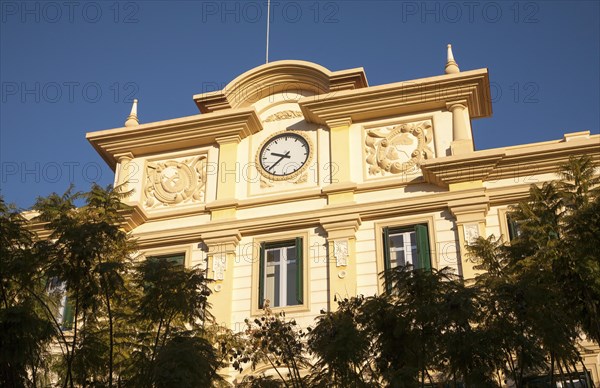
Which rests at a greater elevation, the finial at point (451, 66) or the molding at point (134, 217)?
the finial at point (451, 66)

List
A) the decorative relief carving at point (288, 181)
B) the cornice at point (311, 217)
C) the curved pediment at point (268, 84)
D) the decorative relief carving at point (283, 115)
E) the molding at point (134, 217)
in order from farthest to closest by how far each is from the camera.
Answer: the decorative relief carving at point (283, 115) < the curved pediment at point (268, 84) < the decorative relief carving at point (288, 181) < the molding at point (134, 217) < the cornice at point (311, 217)

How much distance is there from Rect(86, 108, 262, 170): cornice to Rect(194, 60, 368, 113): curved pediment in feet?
2.66

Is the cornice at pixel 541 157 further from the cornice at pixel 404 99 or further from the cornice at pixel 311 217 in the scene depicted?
the cornice at pixel 404 99

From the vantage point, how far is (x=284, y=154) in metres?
20.4

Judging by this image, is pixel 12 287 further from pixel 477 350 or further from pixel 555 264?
pixel 555 264

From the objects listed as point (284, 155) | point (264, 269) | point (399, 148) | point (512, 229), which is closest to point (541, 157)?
point (512, 229)

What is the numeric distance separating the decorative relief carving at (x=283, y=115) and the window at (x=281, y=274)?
3878mm

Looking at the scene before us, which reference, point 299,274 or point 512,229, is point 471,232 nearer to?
point 512,229

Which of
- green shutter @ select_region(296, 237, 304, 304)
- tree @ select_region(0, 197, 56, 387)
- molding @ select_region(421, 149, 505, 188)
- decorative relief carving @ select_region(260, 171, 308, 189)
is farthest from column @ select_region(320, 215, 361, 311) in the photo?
tree @ select_region(0, 197, 56, 387)

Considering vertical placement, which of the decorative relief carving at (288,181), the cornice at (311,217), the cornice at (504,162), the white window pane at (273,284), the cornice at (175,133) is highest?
the cornice at (175,133)

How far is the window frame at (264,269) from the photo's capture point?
1786 cm

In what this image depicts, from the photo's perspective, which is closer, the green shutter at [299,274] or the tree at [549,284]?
the tree at [549,284]

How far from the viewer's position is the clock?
65.6ft

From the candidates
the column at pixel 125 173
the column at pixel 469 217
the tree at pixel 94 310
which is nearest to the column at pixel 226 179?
the column at pixel 125 173
